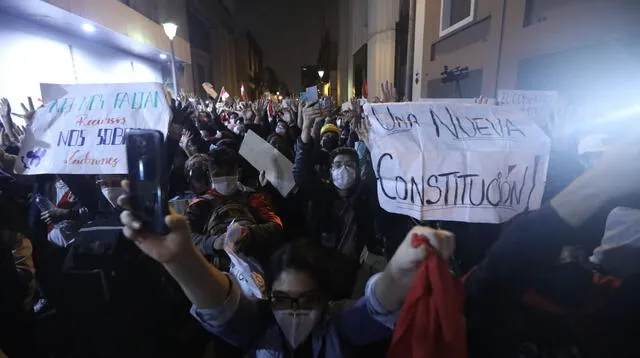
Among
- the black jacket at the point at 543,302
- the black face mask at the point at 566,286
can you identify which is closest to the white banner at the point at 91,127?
the black jacket at the point at 543,302

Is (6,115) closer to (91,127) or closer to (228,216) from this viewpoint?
(91,127)

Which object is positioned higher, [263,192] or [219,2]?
[219,2]

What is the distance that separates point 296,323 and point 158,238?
593mm

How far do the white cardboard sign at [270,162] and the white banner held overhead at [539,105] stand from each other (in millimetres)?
1628

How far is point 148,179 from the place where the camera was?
92cm

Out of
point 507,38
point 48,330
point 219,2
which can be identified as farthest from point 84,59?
point 219,2

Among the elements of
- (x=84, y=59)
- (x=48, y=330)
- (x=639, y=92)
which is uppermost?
(x=84, y=59)

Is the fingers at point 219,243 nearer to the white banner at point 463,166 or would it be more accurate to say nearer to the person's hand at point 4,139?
the white banner at point 463,166

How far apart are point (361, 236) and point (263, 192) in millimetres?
837

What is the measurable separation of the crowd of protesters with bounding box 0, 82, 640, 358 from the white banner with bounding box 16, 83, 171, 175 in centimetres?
27

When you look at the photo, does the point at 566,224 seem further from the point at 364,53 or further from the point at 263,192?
the point at 364,53

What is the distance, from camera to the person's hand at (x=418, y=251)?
2.85 ft

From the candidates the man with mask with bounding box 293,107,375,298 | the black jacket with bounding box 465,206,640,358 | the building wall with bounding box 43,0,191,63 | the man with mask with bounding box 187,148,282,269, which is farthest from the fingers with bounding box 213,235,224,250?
the building wall with bounding box 43,0,191,63

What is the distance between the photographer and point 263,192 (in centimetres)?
263
